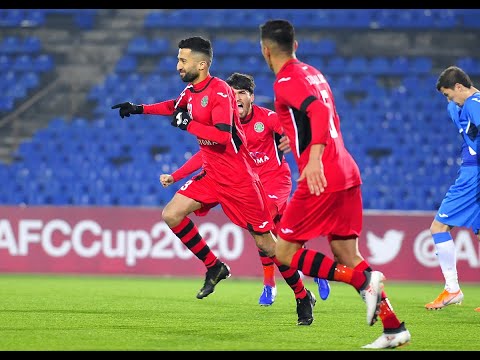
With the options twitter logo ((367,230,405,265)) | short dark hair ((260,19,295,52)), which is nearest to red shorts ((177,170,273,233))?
short dark hair ((260,19,295,52))

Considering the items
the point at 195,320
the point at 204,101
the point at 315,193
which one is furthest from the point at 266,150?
the point at 315,193

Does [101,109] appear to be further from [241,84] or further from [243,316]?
[243,316]

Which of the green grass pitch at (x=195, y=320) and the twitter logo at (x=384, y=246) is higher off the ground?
the green grass pitch at (x=195, y=320)

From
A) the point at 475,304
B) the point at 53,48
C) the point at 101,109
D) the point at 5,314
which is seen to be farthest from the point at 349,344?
the point at 53,48

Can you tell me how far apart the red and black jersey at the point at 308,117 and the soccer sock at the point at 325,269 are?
485mm

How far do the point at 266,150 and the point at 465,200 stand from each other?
7.02 ft

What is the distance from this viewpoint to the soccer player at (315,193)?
595 centimetres

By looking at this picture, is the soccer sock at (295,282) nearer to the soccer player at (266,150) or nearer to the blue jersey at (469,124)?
the soccer player at (266,150)

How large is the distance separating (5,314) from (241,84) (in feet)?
10.8

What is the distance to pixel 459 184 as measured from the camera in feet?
30.5

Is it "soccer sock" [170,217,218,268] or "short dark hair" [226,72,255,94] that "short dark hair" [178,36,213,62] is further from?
"soccer sock" [170,217,218,268]

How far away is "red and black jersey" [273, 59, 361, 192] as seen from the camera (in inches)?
233

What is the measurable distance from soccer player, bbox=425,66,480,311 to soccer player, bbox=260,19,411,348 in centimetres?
306

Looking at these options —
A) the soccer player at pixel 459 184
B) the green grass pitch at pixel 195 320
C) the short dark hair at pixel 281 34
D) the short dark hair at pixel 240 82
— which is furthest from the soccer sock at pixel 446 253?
the short dark hair at pixel 281 34
